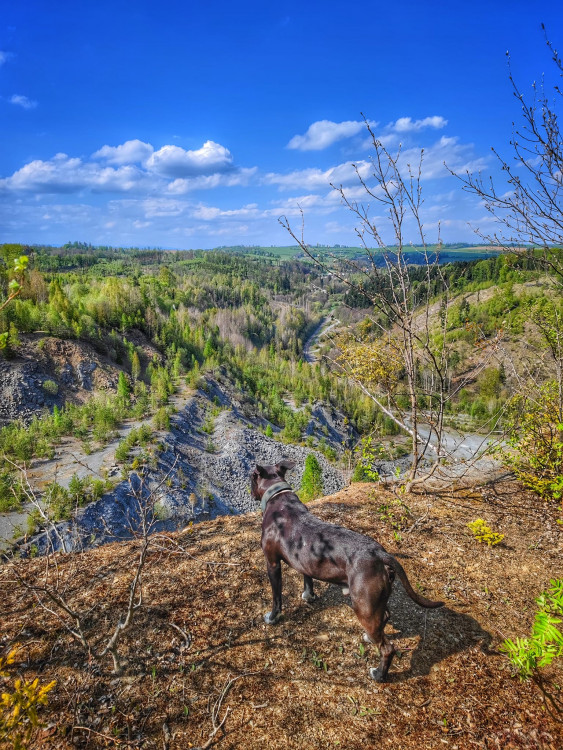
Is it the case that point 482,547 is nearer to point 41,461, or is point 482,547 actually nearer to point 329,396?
point 41,461

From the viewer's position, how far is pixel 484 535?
17.7 ft

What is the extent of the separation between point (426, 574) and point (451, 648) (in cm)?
119

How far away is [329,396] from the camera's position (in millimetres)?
55938

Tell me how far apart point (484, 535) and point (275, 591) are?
3.49 metres

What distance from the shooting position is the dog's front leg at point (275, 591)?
3.81m

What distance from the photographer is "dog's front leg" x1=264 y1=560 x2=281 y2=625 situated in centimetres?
381

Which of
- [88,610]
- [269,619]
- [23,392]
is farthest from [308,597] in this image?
[23,392]

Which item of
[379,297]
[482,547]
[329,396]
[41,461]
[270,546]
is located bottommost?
[329,396]

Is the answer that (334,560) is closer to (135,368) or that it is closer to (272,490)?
(272,490)

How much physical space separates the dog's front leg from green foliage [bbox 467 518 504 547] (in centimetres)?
338

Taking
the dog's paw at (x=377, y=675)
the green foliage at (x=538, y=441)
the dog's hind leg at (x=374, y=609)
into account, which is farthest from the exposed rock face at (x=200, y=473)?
the dog's hind leg at (x=374, y=609)

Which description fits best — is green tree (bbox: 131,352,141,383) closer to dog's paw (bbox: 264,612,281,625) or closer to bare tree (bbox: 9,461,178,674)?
bare tree (bbox: 9,461,178,674)

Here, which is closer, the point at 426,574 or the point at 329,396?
the point at 426,574

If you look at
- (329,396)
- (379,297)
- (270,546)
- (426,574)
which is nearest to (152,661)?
(270,546)
